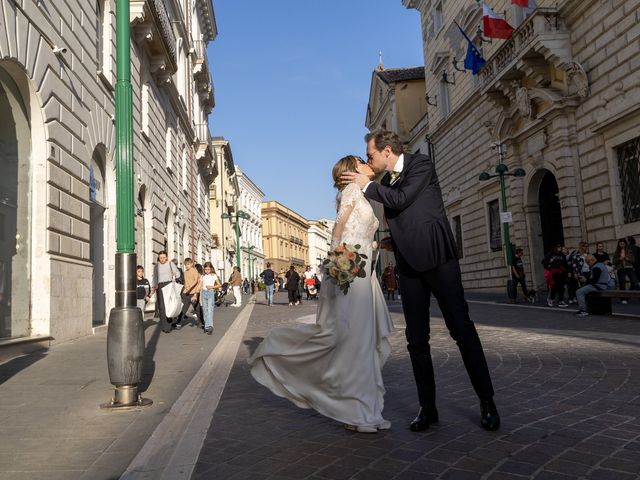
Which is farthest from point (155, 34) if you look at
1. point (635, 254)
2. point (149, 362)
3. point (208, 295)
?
point (635, 254)

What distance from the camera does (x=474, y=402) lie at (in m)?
4.46

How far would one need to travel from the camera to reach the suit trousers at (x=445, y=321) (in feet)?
12.2

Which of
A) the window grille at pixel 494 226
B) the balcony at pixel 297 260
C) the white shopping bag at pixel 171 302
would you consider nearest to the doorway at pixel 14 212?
the white shopping bag at pixel 171 302

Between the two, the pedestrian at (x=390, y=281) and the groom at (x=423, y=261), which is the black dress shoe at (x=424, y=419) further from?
the pedestrian at (x=390, y=281)

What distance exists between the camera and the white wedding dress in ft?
12.6

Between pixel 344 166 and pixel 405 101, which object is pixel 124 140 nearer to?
Answer: pixel 344 166

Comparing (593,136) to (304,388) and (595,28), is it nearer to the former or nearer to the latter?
(595,28)

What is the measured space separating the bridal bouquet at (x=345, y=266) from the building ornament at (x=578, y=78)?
15.7 metres

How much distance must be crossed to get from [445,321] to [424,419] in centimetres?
64

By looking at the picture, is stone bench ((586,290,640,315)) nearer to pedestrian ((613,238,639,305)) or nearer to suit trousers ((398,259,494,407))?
pedestrian ((613,238,639,305))

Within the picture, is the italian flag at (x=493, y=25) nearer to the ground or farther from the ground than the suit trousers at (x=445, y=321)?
farther from the ground

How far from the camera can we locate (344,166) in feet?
13.5

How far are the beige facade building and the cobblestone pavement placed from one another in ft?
275

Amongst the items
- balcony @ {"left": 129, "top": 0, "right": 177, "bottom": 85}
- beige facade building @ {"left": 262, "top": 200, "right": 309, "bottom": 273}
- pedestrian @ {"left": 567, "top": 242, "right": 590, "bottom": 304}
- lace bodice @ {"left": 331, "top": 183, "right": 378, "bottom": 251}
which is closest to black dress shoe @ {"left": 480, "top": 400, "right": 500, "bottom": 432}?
lace bodice @ {"left": 331, "top": 183, "right": 378, "bottom": 251}
